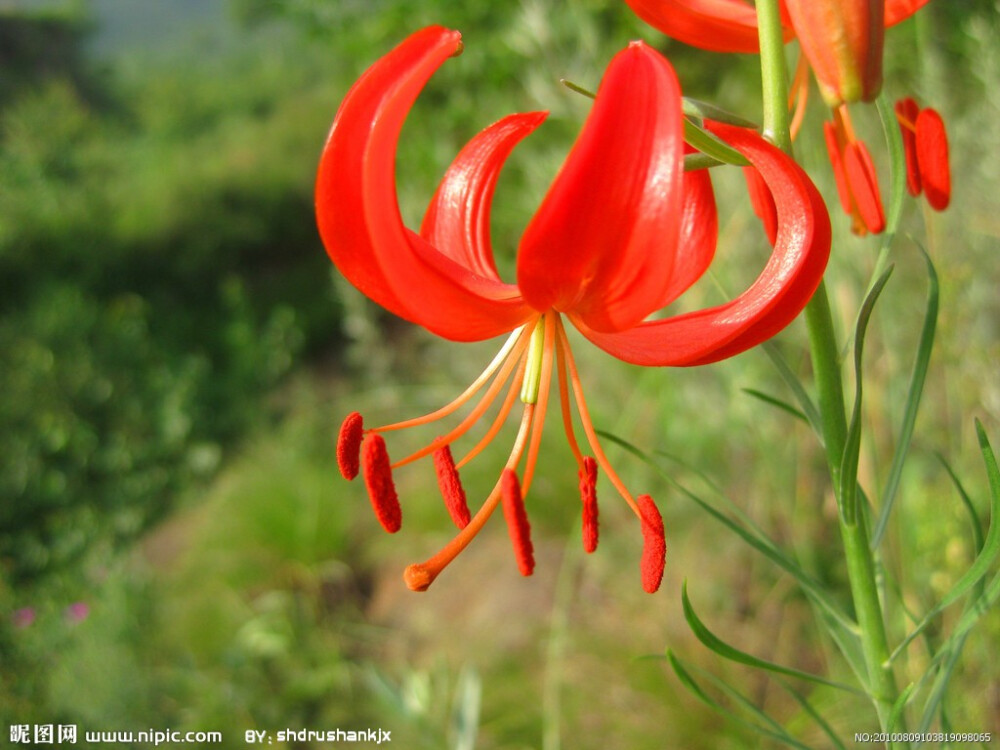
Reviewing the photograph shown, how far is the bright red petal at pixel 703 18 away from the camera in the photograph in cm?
42

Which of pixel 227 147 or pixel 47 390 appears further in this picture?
pixel 227 147

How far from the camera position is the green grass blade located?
0.42 meters

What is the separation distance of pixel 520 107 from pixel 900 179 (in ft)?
8.23

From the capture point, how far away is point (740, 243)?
169cm

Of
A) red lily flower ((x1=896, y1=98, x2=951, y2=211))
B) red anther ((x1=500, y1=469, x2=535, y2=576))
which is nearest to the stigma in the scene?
red anther ((x1=500, y1=469, x2=535, y2=576))

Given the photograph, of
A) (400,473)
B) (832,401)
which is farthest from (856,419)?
(400,473)

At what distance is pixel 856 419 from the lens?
37 centimetres

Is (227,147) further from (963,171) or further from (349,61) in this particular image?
(963,171)

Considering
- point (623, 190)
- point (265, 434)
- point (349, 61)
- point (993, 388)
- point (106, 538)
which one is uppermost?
point (349, 61)

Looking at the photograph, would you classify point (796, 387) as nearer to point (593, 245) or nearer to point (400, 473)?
point (593, 245)

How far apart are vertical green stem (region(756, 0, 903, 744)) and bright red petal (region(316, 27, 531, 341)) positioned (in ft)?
0.48

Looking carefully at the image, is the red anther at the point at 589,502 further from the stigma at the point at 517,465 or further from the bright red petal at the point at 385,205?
the bright red petal at the point at 385,205

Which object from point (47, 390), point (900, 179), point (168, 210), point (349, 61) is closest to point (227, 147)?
point (168, 210)

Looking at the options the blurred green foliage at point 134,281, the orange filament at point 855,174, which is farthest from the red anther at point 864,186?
the blurred green foliage at point 134,281
